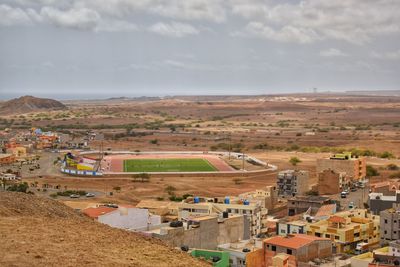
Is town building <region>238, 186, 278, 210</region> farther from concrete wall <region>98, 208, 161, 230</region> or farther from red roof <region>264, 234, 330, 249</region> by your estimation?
red roof <region>264, 234, 330, 249</region>

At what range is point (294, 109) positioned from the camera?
557 feet

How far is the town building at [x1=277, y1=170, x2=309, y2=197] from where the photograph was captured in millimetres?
43625

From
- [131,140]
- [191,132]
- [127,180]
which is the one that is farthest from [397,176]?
[191,132]

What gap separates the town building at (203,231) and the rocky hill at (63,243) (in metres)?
5.95

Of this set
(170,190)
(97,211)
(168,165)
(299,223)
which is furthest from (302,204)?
(168,165)

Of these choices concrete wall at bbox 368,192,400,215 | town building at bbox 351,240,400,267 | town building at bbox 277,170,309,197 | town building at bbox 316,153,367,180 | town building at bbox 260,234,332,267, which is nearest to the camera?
town building at bbox 351,240,400,267

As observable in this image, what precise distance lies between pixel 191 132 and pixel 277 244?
273ft

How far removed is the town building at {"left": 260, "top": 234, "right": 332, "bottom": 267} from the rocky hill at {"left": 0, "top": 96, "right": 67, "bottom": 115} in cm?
14295

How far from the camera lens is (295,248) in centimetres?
2186

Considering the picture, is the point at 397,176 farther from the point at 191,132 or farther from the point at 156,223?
the point at 191,132

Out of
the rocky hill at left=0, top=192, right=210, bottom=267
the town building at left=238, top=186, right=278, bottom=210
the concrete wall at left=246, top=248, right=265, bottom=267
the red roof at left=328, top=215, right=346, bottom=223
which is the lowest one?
the town building at left=238, top=186, right=278, bottom=210

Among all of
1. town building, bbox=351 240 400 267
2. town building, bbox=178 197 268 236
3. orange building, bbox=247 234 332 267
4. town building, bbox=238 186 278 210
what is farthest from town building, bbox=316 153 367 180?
town building, bbox=351 240 400 267

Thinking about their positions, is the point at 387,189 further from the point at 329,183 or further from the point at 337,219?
the point at 337,219

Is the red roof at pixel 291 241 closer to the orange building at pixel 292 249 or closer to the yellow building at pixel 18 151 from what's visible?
the orange building at pixel 292 249
